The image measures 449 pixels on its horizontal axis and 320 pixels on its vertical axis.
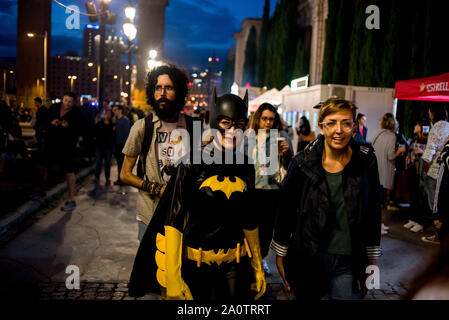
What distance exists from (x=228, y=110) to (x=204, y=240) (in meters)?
0.94

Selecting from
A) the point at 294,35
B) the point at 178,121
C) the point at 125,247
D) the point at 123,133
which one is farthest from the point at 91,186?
the point at 294,35

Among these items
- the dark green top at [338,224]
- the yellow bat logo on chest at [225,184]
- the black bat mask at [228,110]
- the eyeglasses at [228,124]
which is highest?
the black bat mask at [228,110]

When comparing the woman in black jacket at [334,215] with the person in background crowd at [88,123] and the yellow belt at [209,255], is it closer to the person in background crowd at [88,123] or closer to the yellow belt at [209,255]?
the yellow belt at [209,255]

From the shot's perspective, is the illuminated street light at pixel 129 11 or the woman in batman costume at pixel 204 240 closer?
the woman in batman costume at pixel 204 240

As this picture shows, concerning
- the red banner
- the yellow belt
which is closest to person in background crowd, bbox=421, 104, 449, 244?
the red banner

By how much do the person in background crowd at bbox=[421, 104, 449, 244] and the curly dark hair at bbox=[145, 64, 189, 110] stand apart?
486 centimetres

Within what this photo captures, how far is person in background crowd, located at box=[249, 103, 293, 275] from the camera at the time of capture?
16.8 feet

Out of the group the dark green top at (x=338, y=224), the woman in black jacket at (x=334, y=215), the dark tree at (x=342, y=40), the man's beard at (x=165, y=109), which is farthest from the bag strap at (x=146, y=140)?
the dark tree at (x=342, y=40)

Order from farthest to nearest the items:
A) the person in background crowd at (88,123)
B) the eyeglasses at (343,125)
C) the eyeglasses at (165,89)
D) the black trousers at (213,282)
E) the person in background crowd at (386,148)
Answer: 1. the person in background crowd at (88,123)
2. the person in background crowd at (386,148)
3. the eyeglasses at (165,89)
4. the eyeglasses at (343,125)
5. the black trousers at (213,282)

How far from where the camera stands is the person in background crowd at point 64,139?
8.23 meters

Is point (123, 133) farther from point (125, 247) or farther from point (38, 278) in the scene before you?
point (38, 278)

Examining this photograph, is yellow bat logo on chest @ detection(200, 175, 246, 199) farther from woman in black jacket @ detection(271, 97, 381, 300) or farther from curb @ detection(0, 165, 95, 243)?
curb @ detection(0, 165, 95, 243)

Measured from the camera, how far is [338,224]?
111 inches

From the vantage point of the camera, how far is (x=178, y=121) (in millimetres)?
3830
